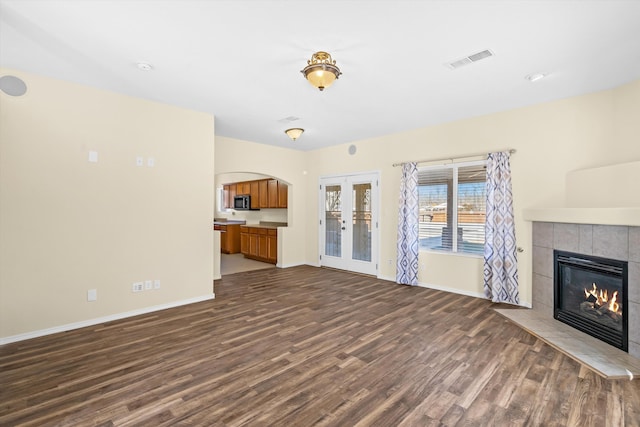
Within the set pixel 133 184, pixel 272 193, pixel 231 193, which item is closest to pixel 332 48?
pixel 133 184

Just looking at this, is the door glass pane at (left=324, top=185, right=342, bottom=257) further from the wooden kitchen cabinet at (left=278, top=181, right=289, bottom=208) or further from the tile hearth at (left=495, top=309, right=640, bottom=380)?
the tile hearth at (left=495, top=309, right=640, bottom=380)

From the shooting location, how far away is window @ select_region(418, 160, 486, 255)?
4832 mm

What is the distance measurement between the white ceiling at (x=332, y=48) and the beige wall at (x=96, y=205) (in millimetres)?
387

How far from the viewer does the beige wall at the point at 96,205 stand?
3.22 metres

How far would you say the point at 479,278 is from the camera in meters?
4.77

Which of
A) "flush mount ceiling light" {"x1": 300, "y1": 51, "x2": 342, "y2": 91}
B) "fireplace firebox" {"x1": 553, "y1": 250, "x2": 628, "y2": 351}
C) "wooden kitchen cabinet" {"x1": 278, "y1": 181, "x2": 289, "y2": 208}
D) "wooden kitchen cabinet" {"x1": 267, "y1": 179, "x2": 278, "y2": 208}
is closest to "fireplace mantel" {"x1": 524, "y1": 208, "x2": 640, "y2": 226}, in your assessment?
"fireplace firebox" {"x1": 553, "y1": 250, "x2": 628, "y2": 351}

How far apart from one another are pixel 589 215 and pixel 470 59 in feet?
7.10

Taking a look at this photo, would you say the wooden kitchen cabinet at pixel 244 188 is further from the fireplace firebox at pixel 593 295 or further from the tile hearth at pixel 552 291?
the fireplace firebox at pixel 593 295

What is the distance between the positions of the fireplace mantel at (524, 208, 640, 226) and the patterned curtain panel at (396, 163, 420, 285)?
1737 millimetres

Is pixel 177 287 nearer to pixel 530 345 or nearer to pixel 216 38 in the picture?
pixel 216 38

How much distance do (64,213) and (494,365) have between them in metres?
4.82

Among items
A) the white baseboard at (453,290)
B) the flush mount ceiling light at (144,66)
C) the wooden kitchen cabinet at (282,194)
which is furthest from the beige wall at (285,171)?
the white baseboard at (453,290)

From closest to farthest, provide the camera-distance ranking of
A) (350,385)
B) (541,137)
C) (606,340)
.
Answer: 1. (350,385)
2. (606,340)
3. (541,137)

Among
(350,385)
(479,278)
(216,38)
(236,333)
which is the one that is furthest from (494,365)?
(216,38)
